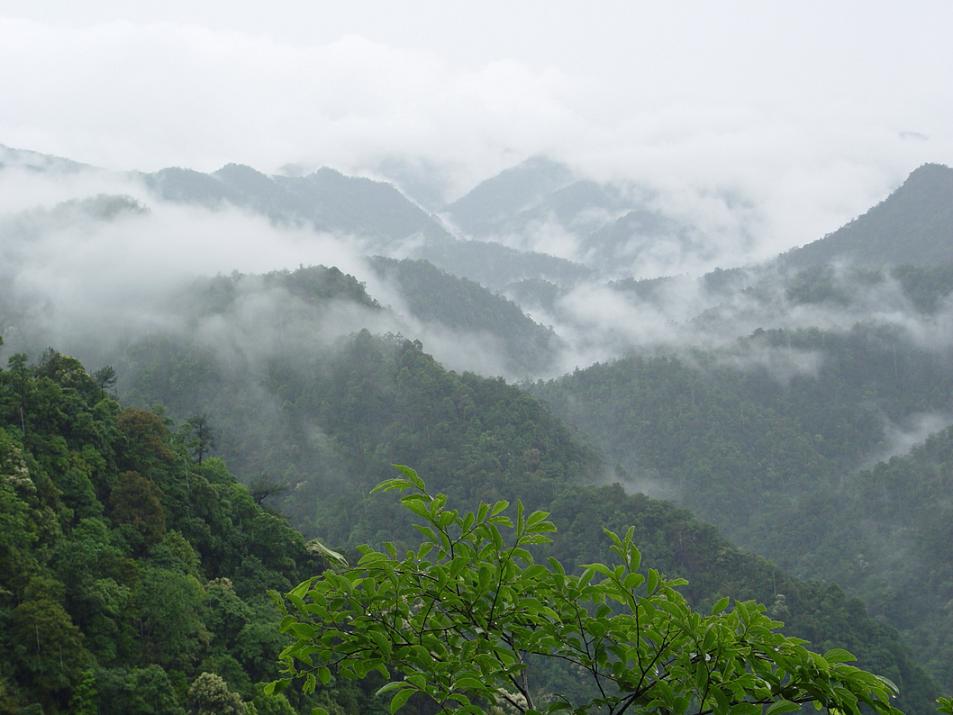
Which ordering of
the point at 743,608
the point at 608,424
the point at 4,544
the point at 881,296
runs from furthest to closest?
1. the point at 881,296
2. the point at 608,424
3. the point at 4,544
4. the point at 743,608

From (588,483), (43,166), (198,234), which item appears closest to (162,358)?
(588,483)

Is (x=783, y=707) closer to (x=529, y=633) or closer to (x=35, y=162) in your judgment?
(x=529, y=633)

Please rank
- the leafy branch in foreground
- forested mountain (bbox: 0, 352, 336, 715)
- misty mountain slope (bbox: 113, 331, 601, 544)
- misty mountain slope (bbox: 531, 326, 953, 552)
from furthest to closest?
misty mountain slope (bbox: 531, 326, 953, 552)
misty mountain slope (bbox: 113, 331, 601, 544)
forested mountain (bbox: 0, 352, 336, 715)
the leafy branch in foreground

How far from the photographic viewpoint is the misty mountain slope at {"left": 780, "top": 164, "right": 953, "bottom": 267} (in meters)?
128

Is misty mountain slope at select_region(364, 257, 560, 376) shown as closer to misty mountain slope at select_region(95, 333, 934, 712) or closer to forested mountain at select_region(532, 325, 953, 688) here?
forested mountain at select_region(532, 325, 953, 688)

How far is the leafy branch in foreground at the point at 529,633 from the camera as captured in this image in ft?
10.1

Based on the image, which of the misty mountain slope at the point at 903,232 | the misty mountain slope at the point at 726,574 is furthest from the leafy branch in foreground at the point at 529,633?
the misty mountain slope at the point at 903,232

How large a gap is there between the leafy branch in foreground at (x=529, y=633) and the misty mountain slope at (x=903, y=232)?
136 m

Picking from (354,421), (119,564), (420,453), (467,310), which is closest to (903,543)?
(420,453)

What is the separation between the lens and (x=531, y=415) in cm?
6706

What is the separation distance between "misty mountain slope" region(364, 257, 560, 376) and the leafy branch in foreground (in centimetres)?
10529

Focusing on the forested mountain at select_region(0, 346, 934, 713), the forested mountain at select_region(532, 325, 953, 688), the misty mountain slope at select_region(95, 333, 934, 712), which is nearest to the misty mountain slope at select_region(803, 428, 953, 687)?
the forested mountain at select_region(532, 325, 953, 688)

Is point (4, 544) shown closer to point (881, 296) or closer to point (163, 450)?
point (163, 450)

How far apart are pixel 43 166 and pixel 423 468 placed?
446 ft
